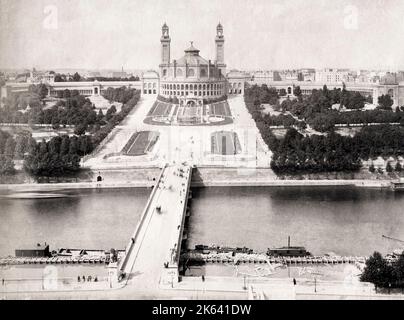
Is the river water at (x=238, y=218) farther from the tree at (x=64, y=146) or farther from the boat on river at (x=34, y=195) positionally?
the tree at (x=64, y=146)

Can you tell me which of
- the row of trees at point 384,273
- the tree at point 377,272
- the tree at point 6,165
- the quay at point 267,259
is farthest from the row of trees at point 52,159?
the row of trees at point 384,273

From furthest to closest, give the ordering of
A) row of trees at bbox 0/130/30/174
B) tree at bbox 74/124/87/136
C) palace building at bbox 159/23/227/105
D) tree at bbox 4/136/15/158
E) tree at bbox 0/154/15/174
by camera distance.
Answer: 1. palace building at bbox 159/23/227/105
2. tree at bbox 74/124/87/136
3. tree at bbox 4/136/15/158
4. row of trees at bbox 0/130/30/174
5. tree at bbox 0/154/15/174

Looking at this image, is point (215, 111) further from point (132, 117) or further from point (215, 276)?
point (215, 276)

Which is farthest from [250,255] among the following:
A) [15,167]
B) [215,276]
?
[15,167]

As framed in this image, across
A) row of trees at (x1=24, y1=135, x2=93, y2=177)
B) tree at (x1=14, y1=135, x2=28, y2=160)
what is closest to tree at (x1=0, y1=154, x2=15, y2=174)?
row of trees at (x1=24, y1=135, x2=93, y2=177)

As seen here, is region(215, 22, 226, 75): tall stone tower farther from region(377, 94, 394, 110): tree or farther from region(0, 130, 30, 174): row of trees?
region(0, 130, 30, 174): row of trees

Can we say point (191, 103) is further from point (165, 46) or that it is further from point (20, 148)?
point (20, 148)
